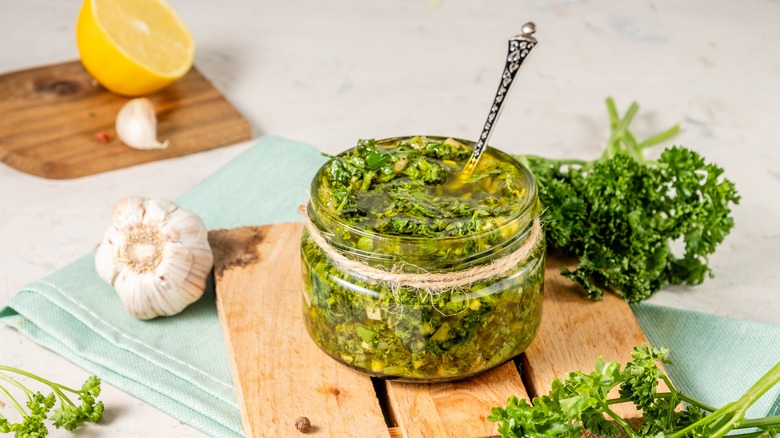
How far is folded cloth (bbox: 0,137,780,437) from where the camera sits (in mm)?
2473

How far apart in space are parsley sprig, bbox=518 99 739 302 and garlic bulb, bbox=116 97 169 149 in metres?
1.49

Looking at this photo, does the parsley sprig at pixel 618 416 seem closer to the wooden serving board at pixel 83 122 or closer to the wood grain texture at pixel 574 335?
the wood grain texture at pixel 574 335

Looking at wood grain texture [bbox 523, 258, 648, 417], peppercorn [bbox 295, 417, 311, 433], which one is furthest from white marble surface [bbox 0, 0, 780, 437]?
peppercorn [bbox 295, 417, 311, 433]

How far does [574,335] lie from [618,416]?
1.64 ft

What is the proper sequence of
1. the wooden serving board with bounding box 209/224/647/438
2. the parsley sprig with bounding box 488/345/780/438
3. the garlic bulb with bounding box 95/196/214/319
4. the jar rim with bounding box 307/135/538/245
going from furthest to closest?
the garlic bulb with bounding box 95/196/214/319 < the wooden serving board with bounding box 209/224/647/438 < the jar rim with bounding box 307/135/538/245 < the parsley sprig with bounding box 488/345/780/438

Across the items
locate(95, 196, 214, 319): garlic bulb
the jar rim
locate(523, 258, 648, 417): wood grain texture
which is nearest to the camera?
the jar rim

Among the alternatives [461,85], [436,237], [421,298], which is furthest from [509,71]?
[461,85]

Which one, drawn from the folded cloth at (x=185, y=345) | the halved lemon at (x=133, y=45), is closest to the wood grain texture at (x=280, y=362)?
the folded cloth at (x=185, y=345)

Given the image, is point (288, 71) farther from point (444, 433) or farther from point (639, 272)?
point (444, 433)

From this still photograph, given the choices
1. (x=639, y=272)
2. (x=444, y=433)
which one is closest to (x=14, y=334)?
(x=444, y=433)

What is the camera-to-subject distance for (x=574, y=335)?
8.29ft

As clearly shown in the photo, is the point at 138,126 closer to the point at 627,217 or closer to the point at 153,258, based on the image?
the point at 153,258

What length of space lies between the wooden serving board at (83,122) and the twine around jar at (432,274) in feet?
5.25

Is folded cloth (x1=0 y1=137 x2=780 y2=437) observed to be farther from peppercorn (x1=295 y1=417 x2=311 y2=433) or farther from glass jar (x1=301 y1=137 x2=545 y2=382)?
glass jar (x1=301 y1=137 x2=545 y2=382)
